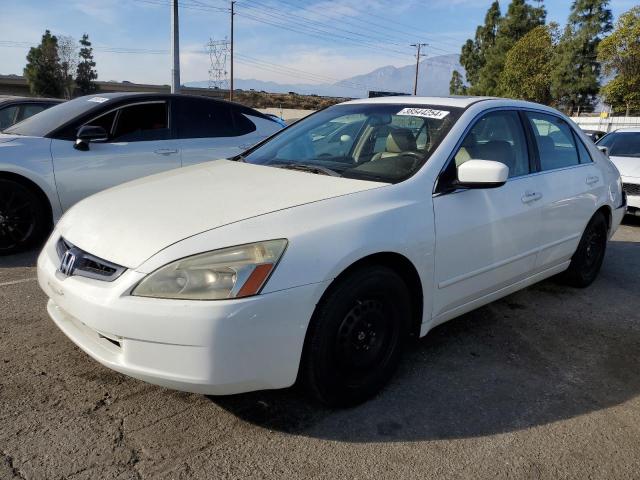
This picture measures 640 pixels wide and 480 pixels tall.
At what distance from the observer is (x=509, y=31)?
5203 cm

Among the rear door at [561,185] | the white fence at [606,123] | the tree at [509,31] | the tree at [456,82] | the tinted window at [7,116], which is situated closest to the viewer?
the rear door at [561,185]

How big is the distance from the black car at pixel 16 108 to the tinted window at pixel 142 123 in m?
3.52

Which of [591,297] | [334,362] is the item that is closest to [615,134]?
[591,297]

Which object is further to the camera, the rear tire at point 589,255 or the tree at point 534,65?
the tree at point 534,65

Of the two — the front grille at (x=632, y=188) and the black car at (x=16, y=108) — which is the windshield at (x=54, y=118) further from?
the front grille at (x=632, y=188)

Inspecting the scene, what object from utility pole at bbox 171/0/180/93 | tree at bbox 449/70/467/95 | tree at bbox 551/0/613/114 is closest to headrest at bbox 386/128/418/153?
utility pole at bbox 171/0/180/93

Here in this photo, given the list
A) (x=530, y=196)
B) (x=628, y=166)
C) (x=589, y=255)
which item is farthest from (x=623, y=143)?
(x=530, y=196)

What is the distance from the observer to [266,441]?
2.33 meters

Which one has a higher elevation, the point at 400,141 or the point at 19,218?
the point at 400,141

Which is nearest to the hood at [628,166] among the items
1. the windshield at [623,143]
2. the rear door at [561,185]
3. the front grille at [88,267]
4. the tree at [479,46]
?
the windshield at [623,143]

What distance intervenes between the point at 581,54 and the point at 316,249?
150 ft

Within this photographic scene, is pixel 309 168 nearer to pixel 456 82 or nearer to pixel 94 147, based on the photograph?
pixel 94 147

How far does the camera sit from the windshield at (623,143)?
8405mm

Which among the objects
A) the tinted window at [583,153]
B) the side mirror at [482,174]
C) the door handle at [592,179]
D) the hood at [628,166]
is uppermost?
the tinted window at [583,153]
